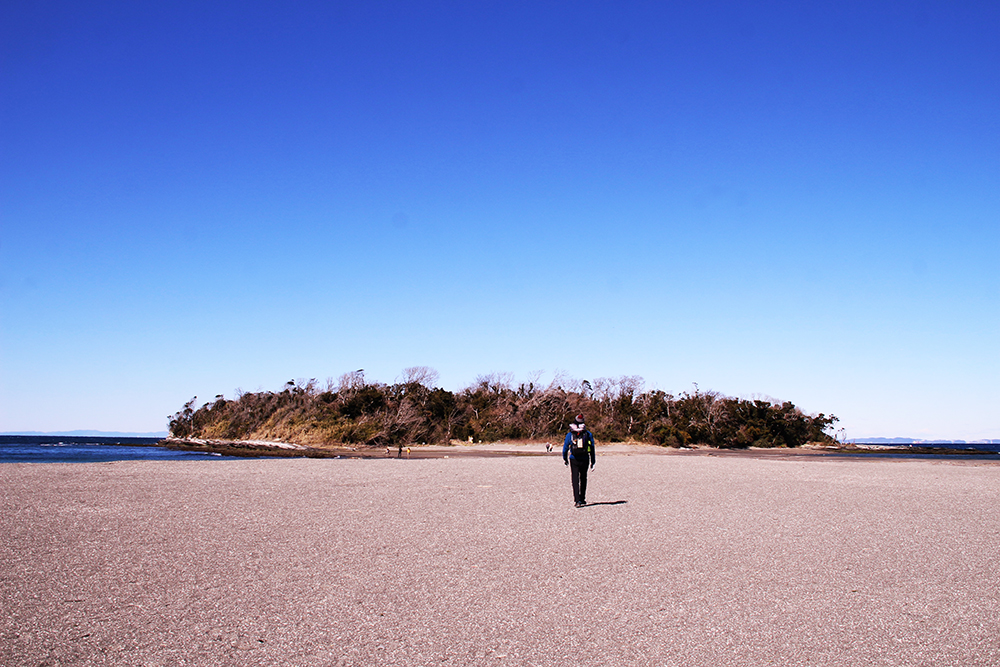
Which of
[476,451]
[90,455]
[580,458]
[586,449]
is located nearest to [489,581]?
[580,458]

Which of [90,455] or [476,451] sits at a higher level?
[476,451]

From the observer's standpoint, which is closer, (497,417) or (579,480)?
(579,480)

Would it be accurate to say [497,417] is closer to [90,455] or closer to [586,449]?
[90,455]

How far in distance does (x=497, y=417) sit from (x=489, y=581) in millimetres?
58904

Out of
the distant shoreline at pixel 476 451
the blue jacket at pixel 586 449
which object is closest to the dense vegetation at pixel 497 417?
the distant shoreline at pixel 476 451

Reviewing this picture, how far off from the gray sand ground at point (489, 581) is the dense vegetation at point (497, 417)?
45119 millimetres

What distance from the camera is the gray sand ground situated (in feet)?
16.4

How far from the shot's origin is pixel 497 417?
65625 millimetres

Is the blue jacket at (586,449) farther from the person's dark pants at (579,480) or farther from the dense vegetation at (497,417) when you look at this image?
the dense vegetation at (497,417)

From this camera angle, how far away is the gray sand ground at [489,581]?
498 cm

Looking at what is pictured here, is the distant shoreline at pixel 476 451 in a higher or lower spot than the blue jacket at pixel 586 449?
lower

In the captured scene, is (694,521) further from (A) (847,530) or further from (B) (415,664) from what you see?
(B) (415,664)

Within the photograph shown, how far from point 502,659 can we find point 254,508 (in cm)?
871

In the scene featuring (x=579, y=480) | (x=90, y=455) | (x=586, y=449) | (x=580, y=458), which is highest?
(x=586, y=449)
